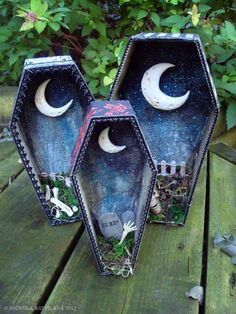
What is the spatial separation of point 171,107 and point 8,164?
65 centimetres

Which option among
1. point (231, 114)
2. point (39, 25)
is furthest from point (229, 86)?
point (39, 25)

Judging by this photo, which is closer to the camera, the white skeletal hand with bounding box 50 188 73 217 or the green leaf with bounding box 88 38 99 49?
the white skeletal hand with bounding box 50 188 73 217

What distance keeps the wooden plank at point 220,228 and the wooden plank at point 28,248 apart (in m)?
0.32

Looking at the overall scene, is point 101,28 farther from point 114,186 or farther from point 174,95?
point 114,186

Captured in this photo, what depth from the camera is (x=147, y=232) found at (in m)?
1.05

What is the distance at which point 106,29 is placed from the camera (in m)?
1.72

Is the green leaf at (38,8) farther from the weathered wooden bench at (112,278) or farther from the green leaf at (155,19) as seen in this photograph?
the weathered wooden bench at (112,278)

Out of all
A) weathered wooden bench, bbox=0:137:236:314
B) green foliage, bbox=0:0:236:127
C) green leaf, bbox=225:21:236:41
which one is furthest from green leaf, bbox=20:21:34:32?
green leaf, bbox=225:21:236:41

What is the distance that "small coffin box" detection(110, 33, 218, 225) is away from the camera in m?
1.02

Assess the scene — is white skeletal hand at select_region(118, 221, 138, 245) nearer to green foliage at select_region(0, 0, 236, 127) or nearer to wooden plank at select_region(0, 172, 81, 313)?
Result: wooden plank at select_region(0, 172, 81, 313)

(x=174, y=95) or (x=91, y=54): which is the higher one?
(x=174, y=95)

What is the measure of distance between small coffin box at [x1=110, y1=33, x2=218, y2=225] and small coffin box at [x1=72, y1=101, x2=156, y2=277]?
109 millimetres

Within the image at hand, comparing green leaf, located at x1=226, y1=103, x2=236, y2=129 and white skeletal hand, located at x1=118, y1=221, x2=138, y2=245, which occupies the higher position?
white skeletal hand, located at x1=118, y1=221, x2=138, y2=245

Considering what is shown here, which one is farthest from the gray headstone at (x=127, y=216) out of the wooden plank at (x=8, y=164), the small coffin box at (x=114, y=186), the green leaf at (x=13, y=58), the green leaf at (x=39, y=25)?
the green leaf at (x=13, y=58)
